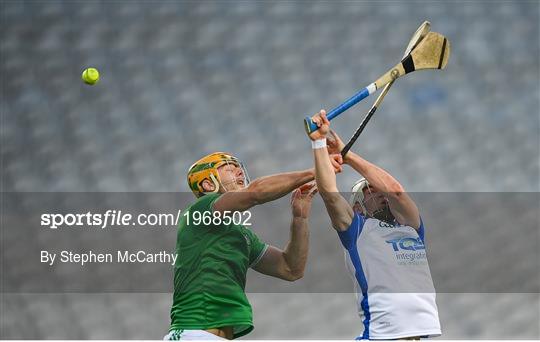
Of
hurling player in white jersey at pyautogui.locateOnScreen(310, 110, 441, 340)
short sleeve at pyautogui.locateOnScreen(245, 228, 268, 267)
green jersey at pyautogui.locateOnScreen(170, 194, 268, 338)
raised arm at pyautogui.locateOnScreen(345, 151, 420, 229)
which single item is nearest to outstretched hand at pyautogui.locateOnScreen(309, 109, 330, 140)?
hurling player in white jersey at pyautogui.locateOnScreen(310, 110, 441, 340)

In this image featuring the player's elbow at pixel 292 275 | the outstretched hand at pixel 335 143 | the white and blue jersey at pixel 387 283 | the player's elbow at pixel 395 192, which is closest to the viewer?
the white and blue jersey at pixel 387 283

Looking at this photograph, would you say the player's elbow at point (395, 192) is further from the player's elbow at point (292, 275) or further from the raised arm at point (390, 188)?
the player's elbow at point (292, 275)

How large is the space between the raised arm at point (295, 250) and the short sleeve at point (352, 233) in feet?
1.33

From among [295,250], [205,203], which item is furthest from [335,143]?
[205,203]

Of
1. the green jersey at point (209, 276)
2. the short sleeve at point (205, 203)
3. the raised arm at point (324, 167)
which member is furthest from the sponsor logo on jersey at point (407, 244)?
the short sleeve at point (205, 203)

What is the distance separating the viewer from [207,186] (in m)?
4.14

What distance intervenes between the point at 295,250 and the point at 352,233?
548 millimetres

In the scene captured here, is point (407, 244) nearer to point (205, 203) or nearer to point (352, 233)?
point (352, 233)

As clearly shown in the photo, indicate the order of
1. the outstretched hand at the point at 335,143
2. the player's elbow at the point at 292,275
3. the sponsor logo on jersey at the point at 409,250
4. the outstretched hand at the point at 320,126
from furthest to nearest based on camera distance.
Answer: the player's elbow at the point at 292,275, the outstretched hand at the point at 335,143, the sponsor logo on jersey at the point at 409,250, the outstretched hand at the point at 320,126

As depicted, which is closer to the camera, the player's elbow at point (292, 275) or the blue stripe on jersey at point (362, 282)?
the blue stripe on jersey at point (362, 282)

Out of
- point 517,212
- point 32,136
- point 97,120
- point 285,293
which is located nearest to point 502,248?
point 517,212

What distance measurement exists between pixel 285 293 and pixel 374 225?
1558 mm

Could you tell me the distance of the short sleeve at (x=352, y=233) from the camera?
379cm

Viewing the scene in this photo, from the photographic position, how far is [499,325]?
5.32 metres
